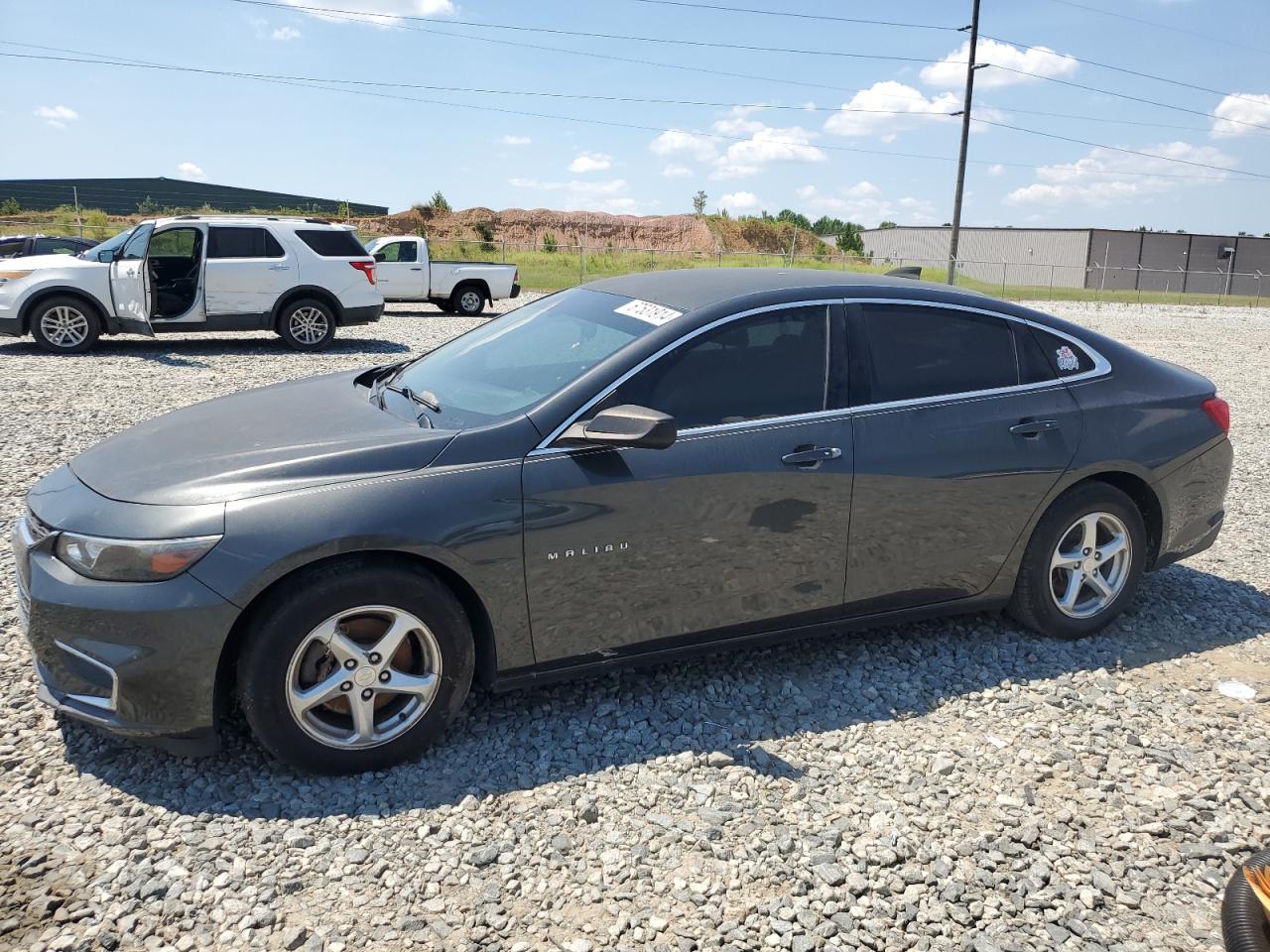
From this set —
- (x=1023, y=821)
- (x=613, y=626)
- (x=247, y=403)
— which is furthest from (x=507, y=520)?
(x=1023, y=821)

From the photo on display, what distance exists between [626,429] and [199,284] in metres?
11.7

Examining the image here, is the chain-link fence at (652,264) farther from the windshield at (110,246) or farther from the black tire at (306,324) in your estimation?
the windshield at (110,246)

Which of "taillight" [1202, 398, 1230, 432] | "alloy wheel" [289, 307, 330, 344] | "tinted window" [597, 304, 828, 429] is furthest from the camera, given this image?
"alloy wheel" [289, 307, 330, 344]

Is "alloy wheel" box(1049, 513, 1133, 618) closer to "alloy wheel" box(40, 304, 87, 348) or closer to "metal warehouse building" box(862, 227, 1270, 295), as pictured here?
"alloy wheel" box(40, 304, 87, 348)

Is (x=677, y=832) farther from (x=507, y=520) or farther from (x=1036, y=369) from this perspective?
(x=1036, y=369)

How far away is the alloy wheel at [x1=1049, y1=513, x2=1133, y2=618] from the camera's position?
4465mm

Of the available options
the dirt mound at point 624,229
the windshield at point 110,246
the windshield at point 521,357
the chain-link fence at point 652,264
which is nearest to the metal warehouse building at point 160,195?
the dirt mound at point 624,229

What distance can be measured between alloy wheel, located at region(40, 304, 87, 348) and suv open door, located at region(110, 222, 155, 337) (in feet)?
1.64

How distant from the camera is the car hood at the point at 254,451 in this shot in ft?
10.4

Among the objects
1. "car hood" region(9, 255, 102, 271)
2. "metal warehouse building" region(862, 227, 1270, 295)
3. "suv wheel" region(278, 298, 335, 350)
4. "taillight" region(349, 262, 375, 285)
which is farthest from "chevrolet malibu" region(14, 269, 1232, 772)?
"metal warehouse building" region(862, 227, 1270, 295)

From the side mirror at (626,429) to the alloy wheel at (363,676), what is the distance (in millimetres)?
857

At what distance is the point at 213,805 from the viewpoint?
123 inches

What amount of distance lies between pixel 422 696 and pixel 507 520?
68cm

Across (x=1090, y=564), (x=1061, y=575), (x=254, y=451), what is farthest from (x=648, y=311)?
(x=1090, y=564)
